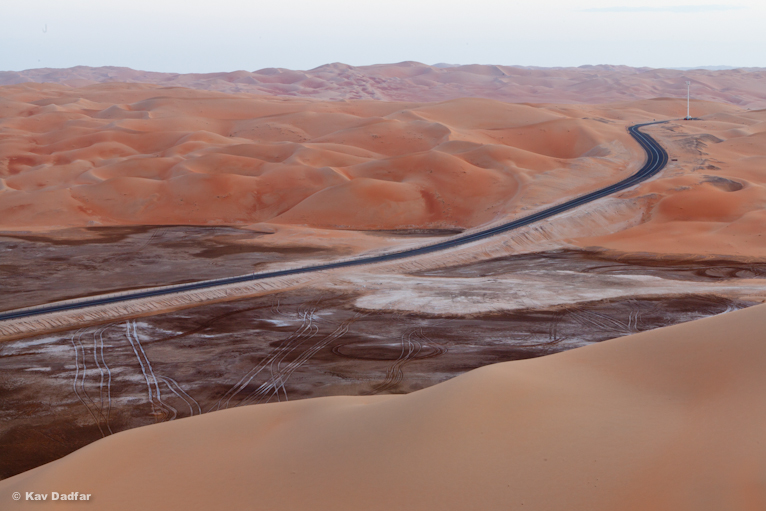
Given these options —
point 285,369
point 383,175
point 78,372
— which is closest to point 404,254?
point 285,369

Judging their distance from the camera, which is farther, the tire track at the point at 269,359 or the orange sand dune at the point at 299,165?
the orange sand dune at the point at 299,165

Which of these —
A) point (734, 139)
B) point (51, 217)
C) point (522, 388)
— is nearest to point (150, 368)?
point (522, 388)

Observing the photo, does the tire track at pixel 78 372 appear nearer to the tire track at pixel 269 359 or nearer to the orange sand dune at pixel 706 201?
the tire track at pixel 269 359

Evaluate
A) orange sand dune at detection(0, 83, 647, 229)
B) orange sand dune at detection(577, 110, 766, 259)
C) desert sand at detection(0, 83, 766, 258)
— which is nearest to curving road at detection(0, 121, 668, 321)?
desert sand at detection(0, 83, 766, 258)

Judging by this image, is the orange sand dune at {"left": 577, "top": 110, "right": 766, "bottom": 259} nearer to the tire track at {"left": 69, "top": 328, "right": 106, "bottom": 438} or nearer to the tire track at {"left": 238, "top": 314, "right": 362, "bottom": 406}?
the tire track at {"left": 238, "top": 314, "right": 362, "bottom": 406}

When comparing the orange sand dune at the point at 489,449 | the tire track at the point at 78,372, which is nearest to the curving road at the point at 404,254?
the tire track at the point at 78,372

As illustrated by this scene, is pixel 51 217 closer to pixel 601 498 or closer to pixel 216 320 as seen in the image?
pixel 216 320
